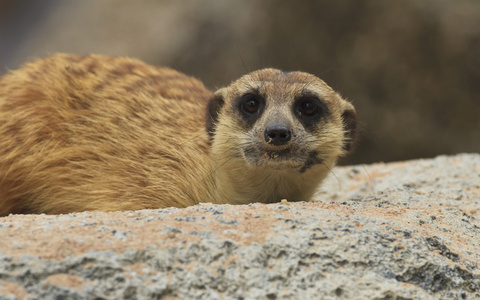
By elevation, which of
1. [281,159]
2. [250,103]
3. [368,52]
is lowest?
[368,52]

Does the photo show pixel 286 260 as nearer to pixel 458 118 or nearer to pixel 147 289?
pixel 147 289

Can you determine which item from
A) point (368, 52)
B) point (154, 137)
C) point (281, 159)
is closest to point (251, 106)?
point (281, 159)

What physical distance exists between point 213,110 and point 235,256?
2.00 metres

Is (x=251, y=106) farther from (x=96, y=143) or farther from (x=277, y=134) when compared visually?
(x=96, y=143)

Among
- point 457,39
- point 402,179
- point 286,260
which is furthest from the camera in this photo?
point 457,39

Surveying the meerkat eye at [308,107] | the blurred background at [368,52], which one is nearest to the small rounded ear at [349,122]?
the meerkat eye at [308,107]

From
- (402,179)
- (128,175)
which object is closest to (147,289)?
(128,175)

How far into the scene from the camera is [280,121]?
3611 mm

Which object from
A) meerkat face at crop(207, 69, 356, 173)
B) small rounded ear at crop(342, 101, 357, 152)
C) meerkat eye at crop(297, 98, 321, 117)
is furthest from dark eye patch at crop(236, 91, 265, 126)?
small rounded ear at crop(342, 101, 357, 152)

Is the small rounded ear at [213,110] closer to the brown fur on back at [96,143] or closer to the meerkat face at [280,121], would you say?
the meerkat face at [280,121]

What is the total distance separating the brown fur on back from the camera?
4336 mm

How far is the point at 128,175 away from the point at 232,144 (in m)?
0.92

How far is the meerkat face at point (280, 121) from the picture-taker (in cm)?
364

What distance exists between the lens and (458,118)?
788 cm
